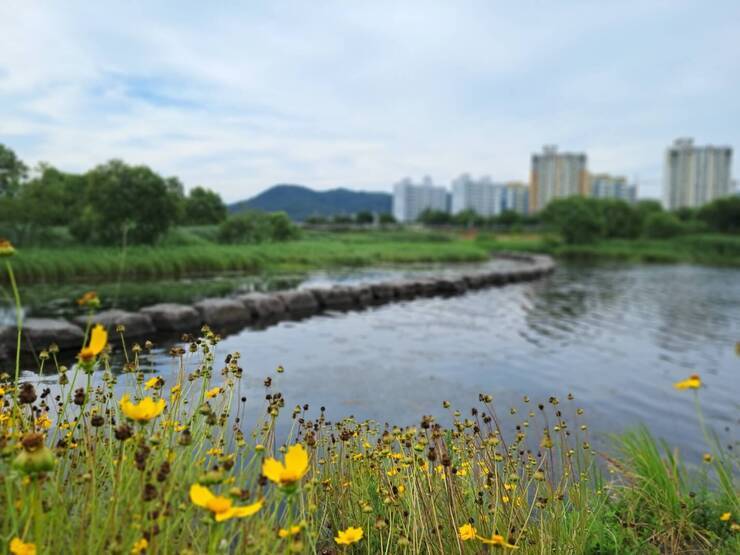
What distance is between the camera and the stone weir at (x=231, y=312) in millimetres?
6844

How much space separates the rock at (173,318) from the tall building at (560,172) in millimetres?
Result: 135793

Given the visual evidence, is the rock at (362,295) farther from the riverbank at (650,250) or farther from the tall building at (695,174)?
the tall building at (695,174)

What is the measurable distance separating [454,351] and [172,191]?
55.6 ft

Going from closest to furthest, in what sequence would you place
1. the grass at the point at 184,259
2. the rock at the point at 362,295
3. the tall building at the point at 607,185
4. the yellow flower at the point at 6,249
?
the yellow flower at the point at 6,249
the rock at the point at 362,295
the grass at the point at 184,259
the tall building at the point at 607,185

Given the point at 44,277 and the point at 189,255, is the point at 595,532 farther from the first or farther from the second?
the point at 189,255

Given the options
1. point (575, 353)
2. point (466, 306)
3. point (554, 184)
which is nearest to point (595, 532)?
point (575, 353)

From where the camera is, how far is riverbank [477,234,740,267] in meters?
36.0

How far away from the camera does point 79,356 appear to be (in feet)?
4.68

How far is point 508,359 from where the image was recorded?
771 cm

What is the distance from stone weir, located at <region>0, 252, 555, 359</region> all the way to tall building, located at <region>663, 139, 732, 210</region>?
401 ft

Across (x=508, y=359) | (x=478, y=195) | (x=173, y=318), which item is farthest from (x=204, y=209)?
(x=478, y=195)

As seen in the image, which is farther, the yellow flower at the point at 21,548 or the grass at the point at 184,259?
the grass at the point at 184,259

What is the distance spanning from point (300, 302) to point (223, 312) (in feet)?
7.60

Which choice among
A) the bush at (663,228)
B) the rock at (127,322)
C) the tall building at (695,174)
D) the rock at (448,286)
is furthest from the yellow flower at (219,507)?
the tall building at (695,174)
